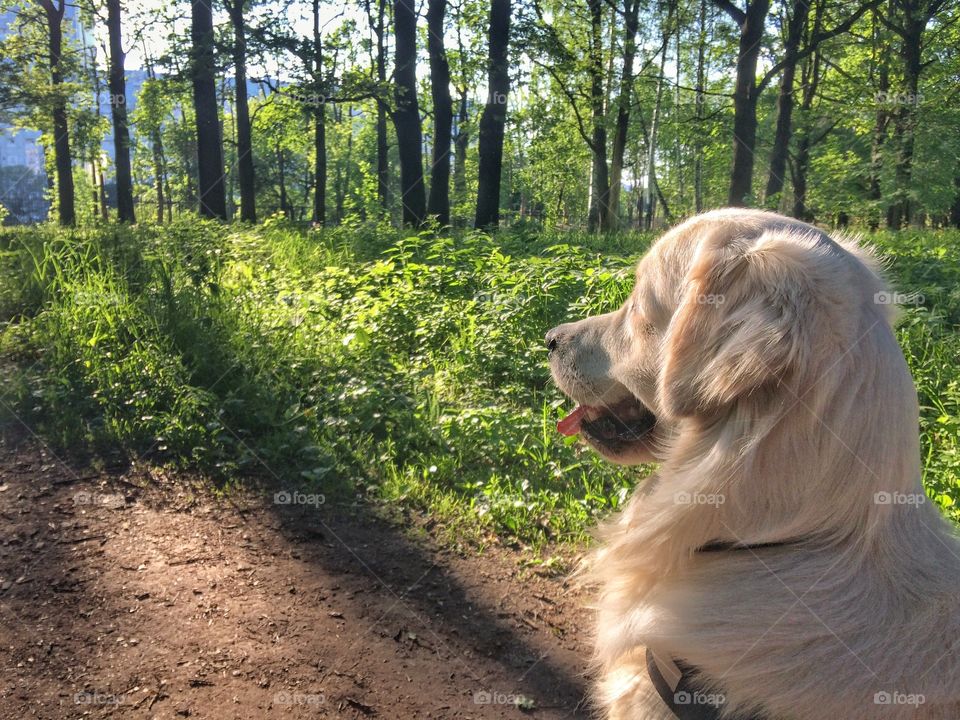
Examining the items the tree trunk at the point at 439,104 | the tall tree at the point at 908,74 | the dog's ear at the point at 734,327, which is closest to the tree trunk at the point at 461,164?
the tree trunk at the point at 439,104

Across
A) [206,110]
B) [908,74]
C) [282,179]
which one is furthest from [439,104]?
[282,179]

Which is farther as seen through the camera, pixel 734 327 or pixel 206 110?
pixel 206 110

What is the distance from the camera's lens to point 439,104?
14.8 m

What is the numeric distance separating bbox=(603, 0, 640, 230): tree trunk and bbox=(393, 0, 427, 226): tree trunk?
6.31 m

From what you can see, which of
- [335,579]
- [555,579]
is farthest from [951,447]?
[335,579]

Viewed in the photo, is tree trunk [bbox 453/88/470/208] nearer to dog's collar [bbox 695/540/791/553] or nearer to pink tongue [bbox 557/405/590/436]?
pink tongue [bbox 557/405/590/436]

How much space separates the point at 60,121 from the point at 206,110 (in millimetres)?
5813

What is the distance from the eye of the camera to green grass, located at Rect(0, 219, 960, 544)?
429 cm

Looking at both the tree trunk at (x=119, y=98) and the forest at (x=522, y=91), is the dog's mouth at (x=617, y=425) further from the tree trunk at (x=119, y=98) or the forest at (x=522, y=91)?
the tree trunk at (x=119, y=98)

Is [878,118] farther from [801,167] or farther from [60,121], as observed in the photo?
[60,121]

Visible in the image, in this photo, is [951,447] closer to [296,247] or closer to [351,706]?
[351,706]

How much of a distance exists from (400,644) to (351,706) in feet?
1.32

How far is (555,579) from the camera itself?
3.55 metres

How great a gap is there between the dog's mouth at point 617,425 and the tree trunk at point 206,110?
44.0 ft
